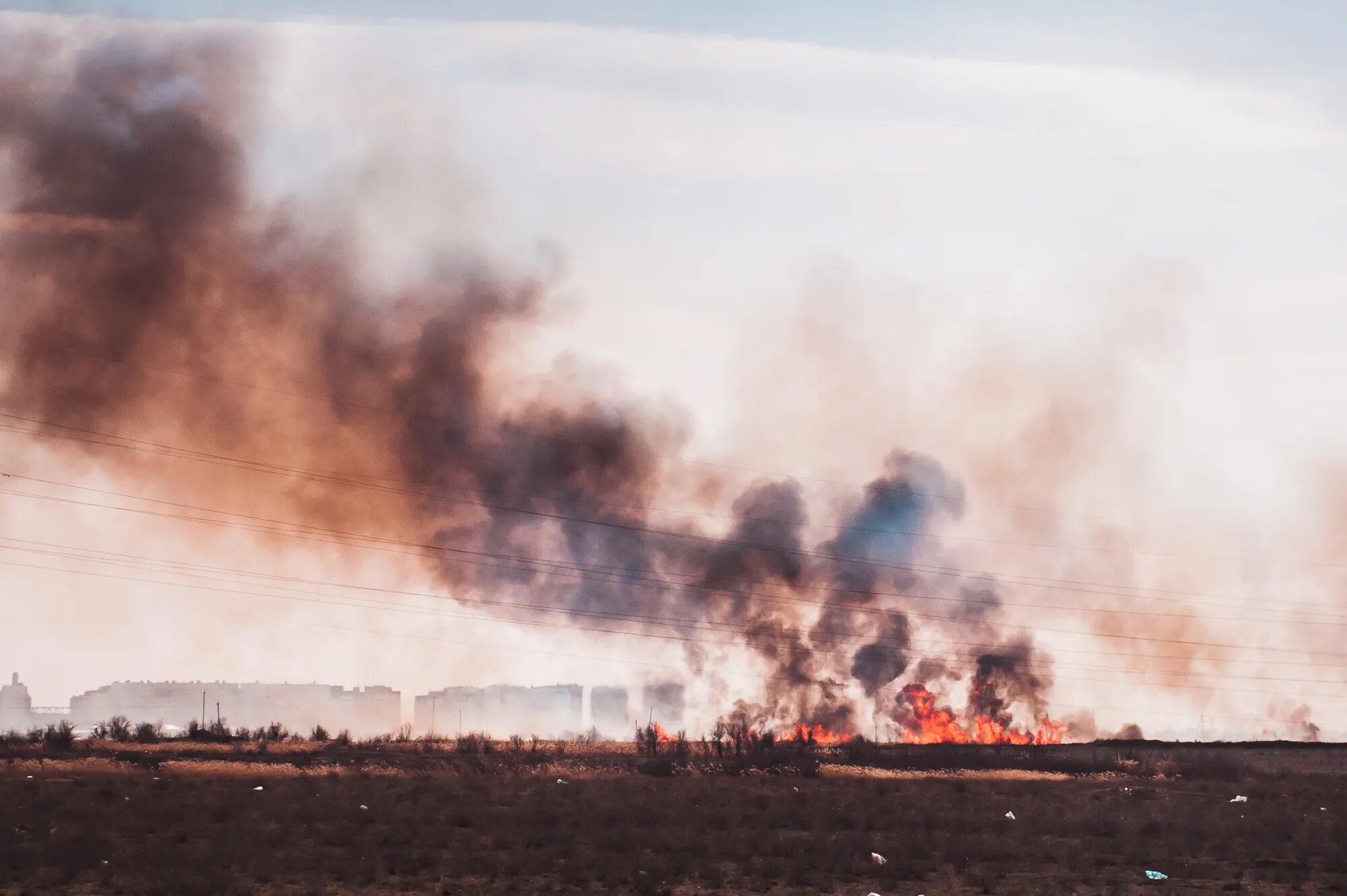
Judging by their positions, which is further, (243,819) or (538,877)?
(243,819)

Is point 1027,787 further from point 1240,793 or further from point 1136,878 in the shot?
point 1136,878

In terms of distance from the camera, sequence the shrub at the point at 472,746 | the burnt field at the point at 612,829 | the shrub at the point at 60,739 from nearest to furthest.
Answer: the burnt field at the point at 612,829, the shrub at the point at 60,739, the shrub at the point at 472,746

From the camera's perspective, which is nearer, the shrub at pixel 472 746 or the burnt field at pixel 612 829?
the burnt field at pixel 612 829

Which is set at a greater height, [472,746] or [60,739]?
[60,739]

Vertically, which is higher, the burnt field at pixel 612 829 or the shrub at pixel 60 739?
the shrub at pixel 60 739

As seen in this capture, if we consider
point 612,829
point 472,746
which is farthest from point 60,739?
point 612,829

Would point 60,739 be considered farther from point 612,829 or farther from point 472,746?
point 612,829

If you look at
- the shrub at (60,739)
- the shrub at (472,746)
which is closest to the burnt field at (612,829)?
the shrub at (60,739)

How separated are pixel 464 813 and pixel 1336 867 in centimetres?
2042

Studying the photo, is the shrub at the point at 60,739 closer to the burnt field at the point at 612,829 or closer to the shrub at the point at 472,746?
the burnt field at the point at 612,829

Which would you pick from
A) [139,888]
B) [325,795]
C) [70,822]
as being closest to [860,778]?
[325,795]

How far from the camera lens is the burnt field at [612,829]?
26703 millimetres

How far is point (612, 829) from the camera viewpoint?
33.5m

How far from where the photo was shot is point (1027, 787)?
53.5 meters
